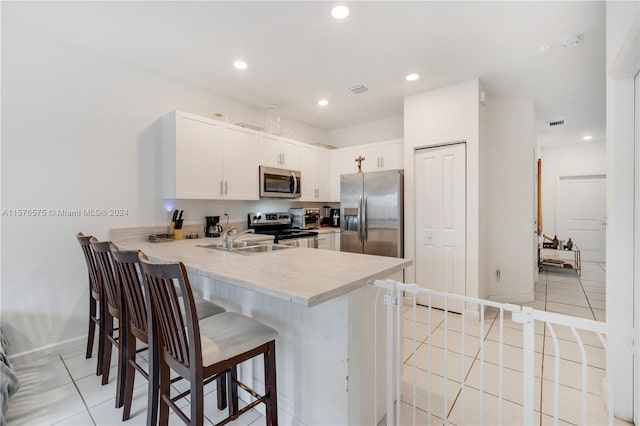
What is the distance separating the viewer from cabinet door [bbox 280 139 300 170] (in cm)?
413

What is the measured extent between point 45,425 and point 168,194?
6.47 ft

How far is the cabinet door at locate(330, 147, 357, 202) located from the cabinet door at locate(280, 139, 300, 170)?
765mm

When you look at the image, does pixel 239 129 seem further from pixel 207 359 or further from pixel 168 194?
pixel 207 359

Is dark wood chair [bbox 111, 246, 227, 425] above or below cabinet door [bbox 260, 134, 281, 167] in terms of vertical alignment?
below

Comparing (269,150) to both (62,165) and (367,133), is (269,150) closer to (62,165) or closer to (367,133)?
(367,133)

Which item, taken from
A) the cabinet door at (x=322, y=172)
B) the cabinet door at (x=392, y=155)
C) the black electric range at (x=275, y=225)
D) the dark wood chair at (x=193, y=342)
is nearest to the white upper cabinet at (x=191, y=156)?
the black electric range at (x=275, y=225)

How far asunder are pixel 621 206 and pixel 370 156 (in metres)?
2.95

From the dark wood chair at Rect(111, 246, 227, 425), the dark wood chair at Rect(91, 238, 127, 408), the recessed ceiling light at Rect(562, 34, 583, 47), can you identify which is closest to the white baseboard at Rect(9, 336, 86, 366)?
the dark wood chair at Rect(91, 238, 127, 408)

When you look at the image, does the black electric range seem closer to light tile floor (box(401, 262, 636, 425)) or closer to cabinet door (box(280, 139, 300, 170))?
cabinet door (box(280, 139, 300, 170))

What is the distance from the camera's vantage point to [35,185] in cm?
240

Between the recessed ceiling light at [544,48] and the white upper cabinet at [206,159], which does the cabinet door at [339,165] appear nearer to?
the white upper cabinet at [206,159]

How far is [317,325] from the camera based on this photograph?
1521 millimetres

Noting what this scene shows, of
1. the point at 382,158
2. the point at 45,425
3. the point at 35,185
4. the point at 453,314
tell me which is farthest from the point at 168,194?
the point at 453,314

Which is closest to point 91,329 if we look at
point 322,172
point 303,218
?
point 303,218
